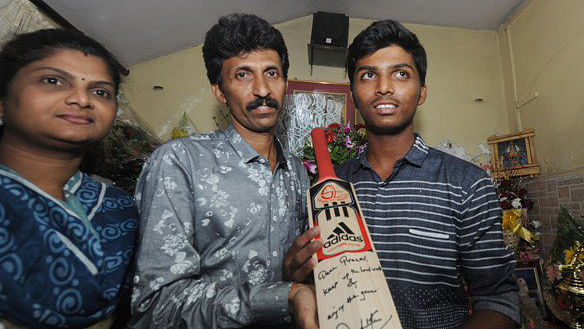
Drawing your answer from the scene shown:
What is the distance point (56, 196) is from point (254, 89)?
619 millimetres

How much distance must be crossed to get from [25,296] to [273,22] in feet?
8.12

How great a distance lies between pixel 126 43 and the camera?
2100mm

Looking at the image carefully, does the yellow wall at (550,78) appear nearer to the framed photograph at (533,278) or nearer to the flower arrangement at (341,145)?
the framed photograph at (533,278)

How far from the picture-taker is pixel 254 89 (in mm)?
970

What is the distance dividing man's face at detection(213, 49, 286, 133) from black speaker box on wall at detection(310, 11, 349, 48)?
1.50 m

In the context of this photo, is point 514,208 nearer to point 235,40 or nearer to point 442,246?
point 442,246

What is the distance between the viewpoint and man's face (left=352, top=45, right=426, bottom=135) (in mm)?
1025

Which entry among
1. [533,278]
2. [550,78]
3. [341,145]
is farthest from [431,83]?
[533,278]

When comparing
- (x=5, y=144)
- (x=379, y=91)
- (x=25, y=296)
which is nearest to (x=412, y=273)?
(x=379, y=91)

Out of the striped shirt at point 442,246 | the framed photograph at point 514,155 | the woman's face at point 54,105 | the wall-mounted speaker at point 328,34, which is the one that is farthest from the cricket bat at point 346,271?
the framed photograph at point 514,155

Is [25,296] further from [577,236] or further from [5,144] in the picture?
[577,236]

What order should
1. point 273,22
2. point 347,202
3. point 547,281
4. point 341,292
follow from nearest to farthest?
point 341,292 → point 347,202 → point 547,281 → point 273,22

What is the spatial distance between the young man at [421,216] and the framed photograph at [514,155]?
5.55 feet

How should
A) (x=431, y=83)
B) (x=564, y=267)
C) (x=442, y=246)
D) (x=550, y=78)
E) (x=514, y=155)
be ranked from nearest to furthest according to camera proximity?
(x=442, y=246), (x=564, y=267), (x=550, y=78), (x=514, y=155), (x=431, y=83)
